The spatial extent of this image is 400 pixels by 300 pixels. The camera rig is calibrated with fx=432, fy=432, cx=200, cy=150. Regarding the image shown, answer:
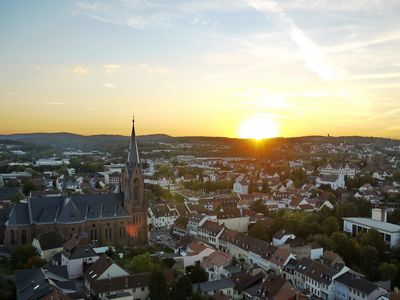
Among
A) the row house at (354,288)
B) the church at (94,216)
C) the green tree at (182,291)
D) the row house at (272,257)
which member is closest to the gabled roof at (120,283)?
the green tree at (182,291)

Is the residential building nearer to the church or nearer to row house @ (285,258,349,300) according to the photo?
row house @ (285,258,349,300)

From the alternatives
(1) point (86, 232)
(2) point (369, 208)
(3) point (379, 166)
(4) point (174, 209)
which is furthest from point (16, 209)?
(3) point (379, 166)

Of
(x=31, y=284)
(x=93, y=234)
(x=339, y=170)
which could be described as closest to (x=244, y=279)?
(x=31, y=284)

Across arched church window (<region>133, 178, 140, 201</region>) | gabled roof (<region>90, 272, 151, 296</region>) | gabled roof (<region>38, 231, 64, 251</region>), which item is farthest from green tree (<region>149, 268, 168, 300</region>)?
arched church window (<region>133, 178, 140, 201</region>)

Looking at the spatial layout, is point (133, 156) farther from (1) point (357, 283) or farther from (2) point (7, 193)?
(2) point (7, 193)

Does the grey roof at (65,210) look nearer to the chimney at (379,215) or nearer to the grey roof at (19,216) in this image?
the grey roof at (19,216)

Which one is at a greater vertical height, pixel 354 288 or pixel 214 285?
pixel 214 285

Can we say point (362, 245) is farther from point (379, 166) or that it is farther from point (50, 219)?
point (379, 166)
